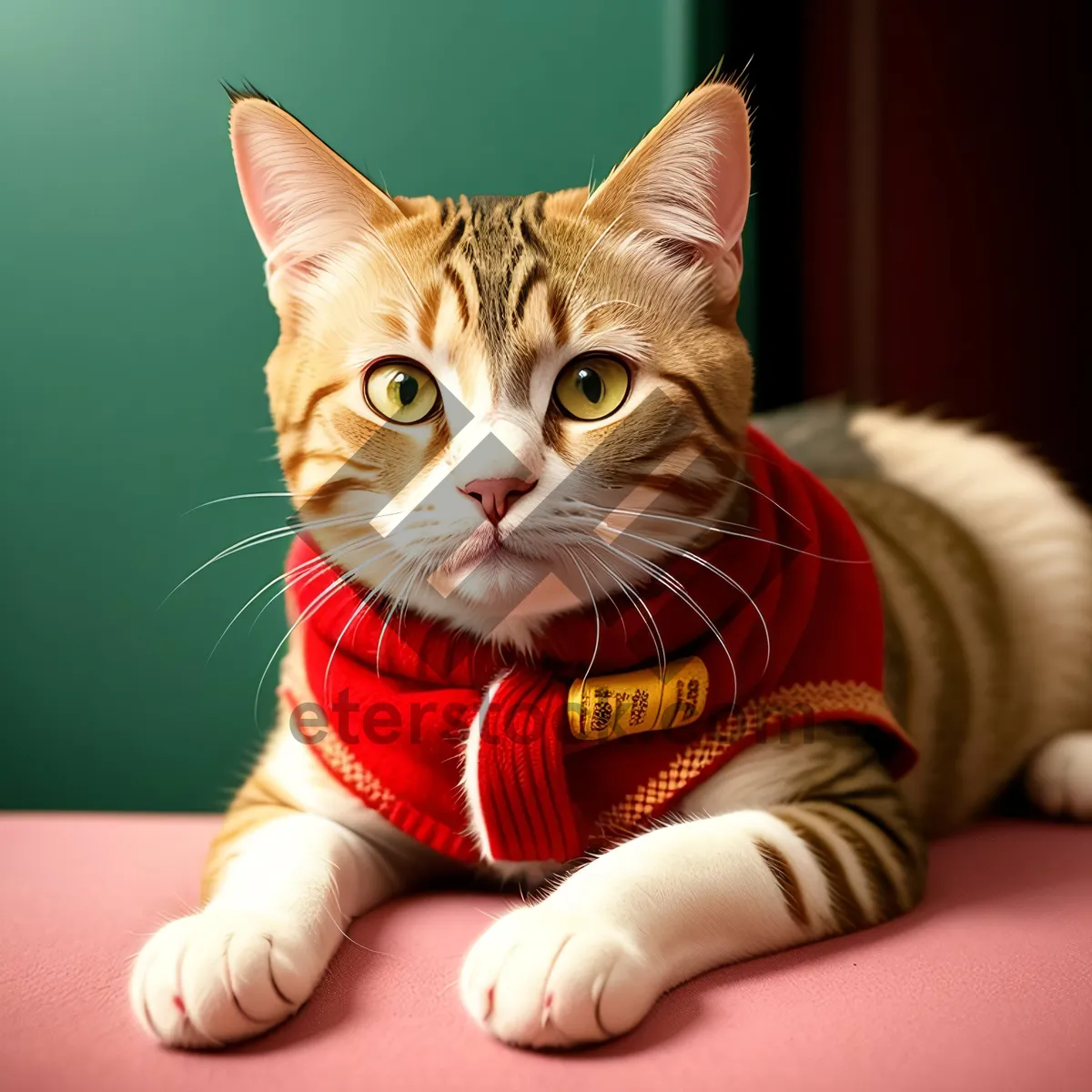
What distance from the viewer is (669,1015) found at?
0.72 metres

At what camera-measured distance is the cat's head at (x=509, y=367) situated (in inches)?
32.2

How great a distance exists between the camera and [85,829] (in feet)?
4.05

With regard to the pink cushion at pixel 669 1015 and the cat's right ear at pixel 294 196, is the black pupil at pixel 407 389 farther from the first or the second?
the pink cushion at pixel 669 1015

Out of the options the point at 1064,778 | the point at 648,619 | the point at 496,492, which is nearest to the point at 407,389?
the point at 496,492

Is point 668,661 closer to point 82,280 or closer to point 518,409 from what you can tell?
point 518,409

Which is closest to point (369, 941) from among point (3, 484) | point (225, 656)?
point (225, 656)

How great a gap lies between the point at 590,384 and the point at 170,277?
0.72 m

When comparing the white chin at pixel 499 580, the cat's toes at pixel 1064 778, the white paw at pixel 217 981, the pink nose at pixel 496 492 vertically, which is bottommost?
the cat's toes at pixel 1064 778

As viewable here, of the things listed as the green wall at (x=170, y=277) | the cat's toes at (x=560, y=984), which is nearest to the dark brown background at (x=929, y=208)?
the green wall at (x=170, y=277)

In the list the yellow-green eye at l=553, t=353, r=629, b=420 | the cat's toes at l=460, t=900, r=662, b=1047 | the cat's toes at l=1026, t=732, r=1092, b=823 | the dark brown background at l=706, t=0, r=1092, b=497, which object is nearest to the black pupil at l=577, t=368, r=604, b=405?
the yellow-green eye at l=553, t=353, r=629, b=420

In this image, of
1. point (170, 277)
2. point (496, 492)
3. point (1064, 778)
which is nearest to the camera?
point (496, 492)

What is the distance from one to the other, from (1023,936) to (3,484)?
1266 millimetres

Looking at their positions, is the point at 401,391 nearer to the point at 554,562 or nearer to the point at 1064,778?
the point at 554,562

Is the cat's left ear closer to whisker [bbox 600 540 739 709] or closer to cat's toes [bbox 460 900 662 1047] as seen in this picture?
whisker [bbox 600 540 739 709]
